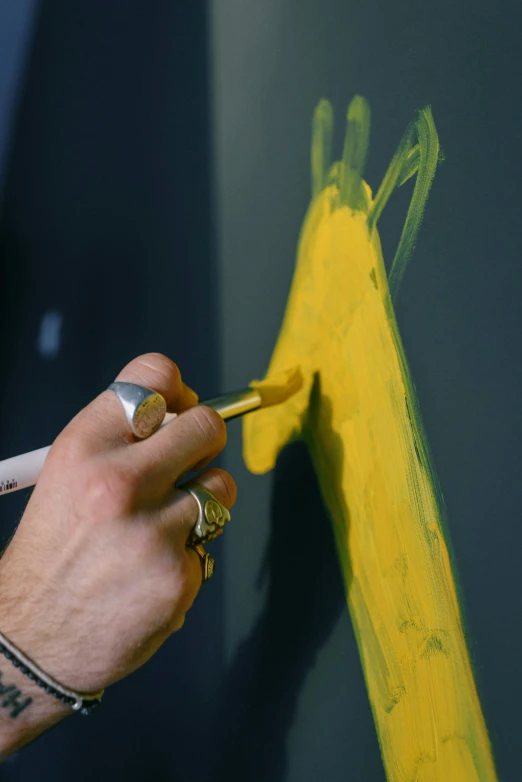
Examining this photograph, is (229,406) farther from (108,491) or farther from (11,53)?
(11,53)

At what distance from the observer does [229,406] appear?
49 cm

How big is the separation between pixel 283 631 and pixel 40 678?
0.63 feet

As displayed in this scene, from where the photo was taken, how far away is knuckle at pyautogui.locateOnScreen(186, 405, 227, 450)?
17.4 inches

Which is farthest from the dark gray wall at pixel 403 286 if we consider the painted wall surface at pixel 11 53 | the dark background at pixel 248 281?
the painted wall surface at pixel 11 53

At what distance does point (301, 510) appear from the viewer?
0.51m

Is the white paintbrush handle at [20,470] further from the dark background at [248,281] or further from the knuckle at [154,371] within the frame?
the dark background at [248,281]

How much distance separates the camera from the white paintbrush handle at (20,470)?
46 cm

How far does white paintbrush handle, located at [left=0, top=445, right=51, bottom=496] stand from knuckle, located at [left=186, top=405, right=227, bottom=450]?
11 centimetres

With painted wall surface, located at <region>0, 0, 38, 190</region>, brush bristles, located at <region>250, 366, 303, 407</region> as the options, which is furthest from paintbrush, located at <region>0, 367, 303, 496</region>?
painted wall surface, located at <region>0, 0, 38, 190</region>

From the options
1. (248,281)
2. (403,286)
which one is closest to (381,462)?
(403,286)

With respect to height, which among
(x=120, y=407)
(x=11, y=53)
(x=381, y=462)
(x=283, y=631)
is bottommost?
(x=283, y=631)

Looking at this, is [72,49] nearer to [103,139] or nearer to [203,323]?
[103,139]

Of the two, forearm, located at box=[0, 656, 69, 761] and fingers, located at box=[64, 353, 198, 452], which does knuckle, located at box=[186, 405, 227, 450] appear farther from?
forearm, located at box=[0, 656, 69, 761]

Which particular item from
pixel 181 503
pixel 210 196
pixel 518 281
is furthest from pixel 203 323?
pixel 518 281
